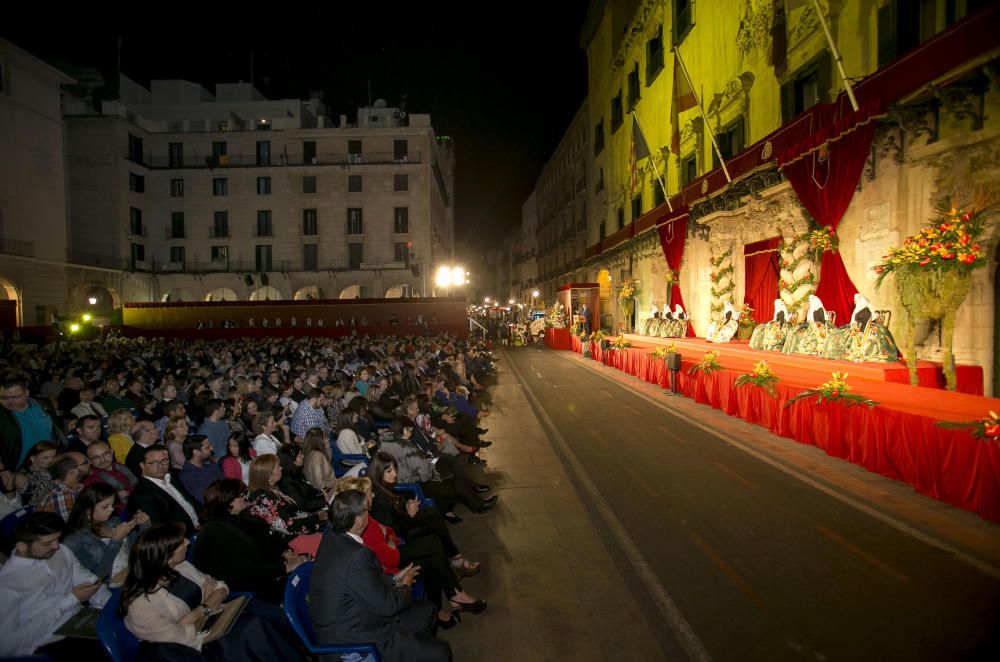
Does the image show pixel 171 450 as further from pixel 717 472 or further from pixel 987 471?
pixel 987 471

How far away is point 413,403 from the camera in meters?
7.48

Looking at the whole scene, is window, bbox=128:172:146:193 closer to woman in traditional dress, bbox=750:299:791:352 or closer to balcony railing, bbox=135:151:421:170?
balcony railing, bbox=135:151:421:170

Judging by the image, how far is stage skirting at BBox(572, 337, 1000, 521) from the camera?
584 centimetres

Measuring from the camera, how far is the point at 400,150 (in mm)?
44781

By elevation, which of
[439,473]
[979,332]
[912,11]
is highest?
[912,11]

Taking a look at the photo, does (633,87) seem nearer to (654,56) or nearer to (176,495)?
(654,56)

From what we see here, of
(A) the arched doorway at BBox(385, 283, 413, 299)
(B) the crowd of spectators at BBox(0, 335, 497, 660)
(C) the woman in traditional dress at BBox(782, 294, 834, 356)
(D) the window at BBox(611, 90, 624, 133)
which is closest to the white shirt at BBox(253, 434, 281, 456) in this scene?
(B) the crowd of spectators at BBox(0, 335, 497, 660)

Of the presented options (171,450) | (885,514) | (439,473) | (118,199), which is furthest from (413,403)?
(118,199)

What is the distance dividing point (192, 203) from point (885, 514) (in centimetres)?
5091

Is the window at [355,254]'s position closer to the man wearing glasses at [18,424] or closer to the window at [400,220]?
the window at [400,220]

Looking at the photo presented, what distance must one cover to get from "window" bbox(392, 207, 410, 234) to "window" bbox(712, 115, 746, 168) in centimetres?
2956

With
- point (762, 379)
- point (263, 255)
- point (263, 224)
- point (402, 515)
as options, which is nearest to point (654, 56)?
point (762, 379)

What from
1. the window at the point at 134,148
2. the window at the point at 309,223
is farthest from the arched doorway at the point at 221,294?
the window at the point at 134,148

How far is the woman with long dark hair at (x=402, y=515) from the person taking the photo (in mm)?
4930
